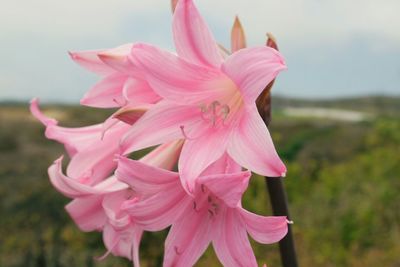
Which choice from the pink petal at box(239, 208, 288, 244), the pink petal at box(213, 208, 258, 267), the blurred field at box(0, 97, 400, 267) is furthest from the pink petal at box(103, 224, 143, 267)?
the blurred field at box(0, 97, 400, 267)

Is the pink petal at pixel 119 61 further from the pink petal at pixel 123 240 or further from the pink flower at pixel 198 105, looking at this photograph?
the pink petal at pixel 123 240

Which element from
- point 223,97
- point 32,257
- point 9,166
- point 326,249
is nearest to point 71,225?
point 32,257

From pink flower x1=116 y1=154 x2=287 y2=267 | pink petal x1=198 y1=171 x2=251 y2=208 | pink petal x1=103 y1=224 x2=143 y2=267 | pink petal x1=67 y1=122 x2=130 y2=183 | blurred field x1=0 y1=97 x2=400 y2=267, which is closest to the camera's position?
pink petal x1=198 y1=171 x2=251 y2=208

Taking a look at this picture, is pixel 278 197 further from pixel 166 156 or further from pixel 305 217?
pixel 305 217

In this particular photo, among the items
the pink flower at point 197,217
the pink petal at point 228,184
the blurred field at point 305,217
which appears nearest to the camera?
the pink petal at point 228,184

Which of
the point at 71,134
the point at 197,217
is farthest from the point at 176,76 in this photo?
the point at 71,134

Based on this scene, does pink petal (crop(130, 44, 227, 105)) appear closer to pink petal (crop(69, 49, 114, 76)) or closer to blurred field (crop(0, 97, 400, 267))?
Answer: pink petal (crop(69, 49, 114, 76))

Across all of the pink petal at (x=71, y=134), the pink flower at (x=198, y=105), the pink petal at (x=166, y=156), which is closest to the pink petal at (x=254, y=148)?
the pink flower at (x=198, y=105)
